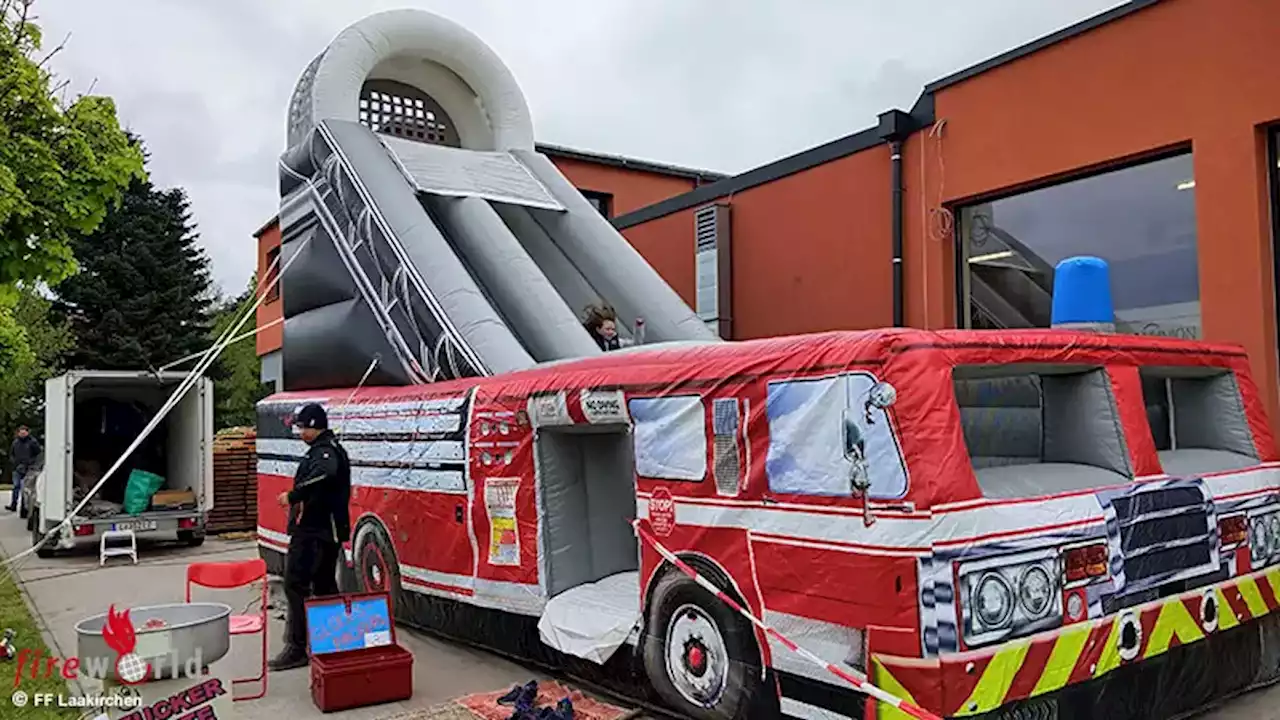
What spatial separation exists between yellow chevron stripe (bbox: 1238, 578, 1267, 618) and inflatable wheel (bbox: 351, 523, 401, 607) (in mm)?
5156

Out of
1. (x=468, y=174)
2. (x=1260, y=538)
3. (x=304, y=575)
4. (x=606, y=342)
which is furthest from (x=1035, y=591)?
(x=468, y=174)

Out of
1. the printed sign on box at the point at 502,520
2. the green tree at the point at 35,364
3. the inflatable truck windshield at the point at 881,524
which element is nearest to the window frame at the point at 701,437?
the inflatable truck windshield at the point at 881,524

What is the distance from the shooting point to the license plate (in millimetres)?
11758

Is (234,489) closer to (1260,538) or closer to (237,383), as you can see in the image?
(1260,538)

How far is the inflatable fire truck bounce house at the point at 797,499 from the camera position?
396 centimetres

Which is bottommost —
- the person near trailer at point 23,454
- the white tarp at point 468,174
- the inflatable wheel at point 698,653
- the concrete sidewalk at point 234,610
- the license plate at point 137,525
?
the concrete sidewalk at point 234,610

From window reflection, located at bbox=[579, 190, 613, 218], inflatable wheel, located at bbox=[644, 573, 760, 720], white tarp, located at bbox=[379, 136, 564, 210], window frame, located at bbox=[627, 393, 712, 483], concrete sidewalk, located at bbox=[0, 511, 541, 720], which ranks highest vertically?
window reflection, located at bbox=[579, 190, 613, 218]

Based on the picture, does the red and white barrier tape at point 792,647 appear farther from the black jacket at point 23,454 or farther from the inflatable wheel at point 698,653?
the black jacket at point 23,454

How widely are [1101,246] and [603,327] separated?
3.86 meters

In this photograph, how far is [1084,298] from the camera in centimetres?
572

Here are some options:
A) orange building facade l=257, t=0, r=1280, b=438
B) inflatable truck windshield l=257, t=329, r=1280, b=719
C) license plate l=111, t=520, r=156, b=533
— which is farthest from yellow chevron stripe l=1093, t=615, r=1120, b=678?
license plate l=111, t=520, r=156, b=533

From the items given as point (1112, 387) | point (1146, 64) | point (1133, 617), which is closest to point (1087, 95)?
point (1146, 64)

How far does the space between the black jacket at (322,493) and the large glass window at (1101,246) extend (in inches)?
214

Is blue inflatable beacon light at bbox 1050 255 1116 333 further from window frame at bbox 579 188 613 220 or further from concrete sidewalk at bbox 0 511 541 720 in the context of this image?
window frame at bbox 579 188 613 220
